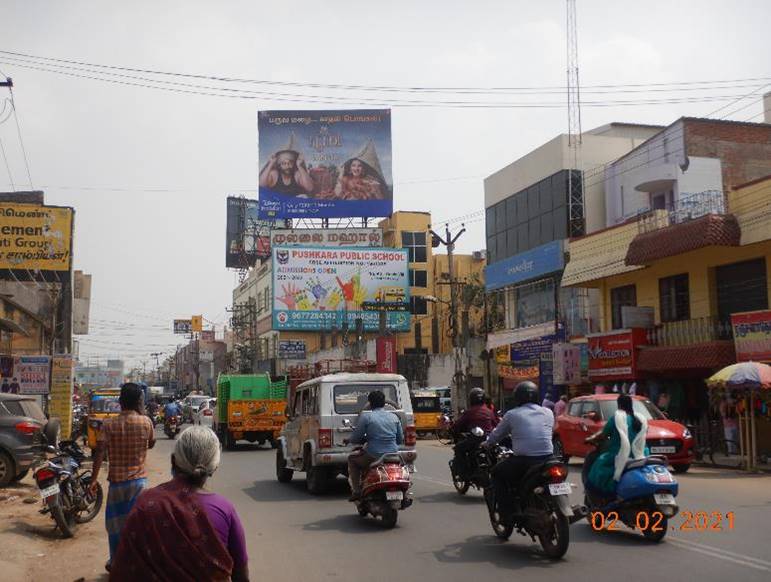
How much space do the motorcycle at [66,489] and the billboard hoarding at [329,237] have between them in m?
46.4

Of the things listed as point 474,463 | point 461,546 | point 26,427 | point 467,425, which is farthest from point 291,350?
point 461,546

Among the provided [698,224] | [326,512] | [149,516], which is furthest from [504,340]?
[149,516]

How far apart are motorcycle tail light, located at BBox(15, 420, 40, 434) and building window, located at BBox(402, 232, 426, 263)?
49687 mm

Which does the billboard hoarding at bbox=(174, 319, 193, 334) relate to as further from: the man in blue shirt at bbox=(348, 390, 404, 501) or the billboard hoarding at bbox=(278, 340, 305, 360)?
the man in blue shirt at bbox=(348, 390, 404, 501)

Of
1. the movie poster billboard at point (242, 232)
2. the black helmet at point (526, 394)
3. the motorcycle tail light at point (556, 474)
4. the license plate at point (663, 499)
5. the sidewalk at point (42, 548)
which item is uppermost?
the movie poster billboard at point (242, 232)

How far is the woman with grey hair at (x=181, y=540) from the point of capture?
3.36 metres

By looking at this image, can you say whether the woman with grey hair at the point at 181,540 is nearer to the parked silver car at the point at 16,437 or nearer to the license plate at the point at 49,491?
the license plate at the point at 49,491

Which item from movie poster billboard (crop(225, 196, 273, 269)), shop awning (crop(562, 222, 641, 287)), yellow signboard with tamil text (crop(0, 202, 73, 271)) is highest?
movie poster billboard (crop(225, 196, 273, 269))

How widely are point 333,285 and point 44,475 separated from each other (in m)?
45.4

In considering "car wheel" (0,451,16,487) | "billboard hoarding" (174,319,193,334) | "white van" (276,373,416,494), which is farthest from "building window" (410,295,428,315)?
"billboard hoarding" (174,319,193,334)

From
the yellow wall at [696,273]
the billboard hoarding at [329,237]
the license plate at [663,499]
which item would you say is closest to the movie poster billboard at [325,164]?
the billboard hoarding at [329,237]

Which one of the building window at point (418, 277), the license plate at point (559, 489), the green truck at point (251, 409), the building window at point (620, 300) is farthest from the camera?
the building window at point (418, 277)

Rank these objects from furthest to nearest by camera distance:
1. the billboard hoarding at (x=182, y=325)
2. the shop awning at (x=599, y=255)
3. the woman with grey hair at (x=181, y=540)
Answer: the billboard hoarding at (x=182, y=325) < the shop awning at (x=599, y=255) < the woman with grey hair at (x=181, y=540)

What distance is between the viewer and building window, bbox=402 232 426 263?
206 feet
